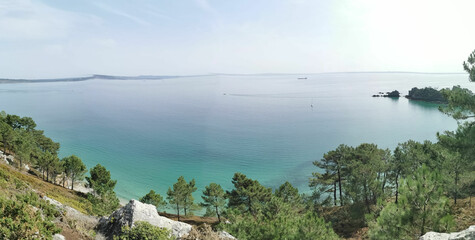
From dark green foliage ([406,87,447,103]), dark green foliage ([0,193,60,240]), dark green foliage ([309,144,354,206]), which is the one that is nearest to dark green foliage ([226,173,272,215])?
dark green foliage ([309,144,354,206])

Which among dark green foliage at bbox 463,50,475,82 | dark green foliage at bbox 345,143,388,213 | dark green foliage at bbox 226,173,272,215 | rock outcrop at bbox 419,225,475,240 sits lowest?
dark green foliage at bbox 226,173,272,215

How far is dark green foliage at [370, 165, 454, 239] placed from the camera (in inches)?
376

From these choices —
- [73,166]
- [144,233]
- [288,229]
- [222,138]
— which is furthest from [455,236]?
[222,138]

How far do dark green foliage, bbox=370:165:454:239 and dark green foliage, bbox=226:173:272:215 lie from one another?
16.9 meters

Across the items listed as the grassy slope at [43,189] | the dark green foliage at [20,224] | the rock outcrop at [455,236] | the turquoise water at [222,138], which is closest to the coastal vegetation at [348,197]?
the dark green foliage at [20,224]

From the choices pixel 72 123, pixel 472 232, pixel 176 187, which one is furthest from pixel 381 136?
pixel 72 123

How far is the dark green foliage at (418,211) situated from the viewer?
9.55 meters

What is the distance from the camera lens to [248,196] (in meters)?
27.0

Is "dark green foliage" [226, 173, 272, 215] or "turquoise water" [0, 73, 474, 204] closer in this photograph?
"dark green foliage" [226, 173, 272, 215]

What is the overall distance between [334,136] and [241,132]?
22435 millimetres

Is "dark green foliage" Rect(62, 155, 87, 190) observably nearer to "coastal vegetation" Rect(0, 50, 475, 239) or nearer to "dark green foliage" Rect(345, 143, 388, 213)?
"coastal vegetation" Rect(0, 50, 475, 239)

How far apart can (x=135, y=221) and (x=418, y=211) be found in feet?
36.9

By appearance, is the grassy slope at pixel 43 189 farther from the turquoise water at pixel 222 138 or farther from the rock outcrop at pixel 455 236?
the rock outcrop at pixel 455 236

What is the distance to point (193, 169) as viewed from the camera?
44438 millimetres
